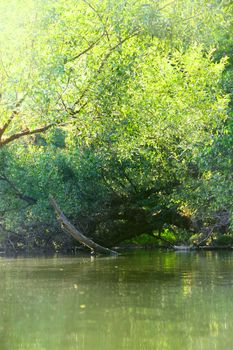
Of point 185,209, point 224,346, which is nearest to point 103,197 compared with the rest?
point 185,209

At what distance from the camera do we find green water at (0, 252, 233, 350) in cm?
824

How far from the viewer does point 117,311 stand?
10.9 m

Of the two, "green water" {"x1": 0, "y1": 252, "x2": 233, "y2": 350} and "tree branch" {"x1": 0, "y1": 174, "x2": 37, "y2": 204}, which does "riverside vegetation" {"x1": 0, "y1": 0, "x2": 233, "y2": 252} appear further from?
"tree branch" {"x1": 0, "y1": 174, "x2": 37, "y2": 204}

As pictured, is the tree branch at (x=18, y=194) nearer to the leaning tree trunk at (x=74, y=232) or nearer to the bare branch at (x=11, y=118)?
the leaning tree trunk at (x=74, y=232)

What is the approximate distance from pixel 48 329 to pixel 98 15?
931cm

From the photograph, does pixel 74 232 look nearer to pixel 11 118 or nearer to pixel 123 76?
pixel 11 118

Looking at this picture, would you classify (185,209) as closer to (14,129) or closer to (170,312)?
(14,129)

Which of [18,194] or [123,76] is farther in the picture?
[18,194]

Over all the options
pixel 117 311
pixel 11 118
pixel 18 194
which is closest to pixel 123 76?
pixel 11 118

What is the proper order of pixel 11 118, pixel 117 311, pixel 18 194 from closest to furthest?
pixel 117 311, pixel 11 118, pixel 18 194

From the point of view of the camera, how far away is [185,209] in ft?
115

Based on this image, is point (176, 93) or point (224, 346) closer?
point (224, 346)

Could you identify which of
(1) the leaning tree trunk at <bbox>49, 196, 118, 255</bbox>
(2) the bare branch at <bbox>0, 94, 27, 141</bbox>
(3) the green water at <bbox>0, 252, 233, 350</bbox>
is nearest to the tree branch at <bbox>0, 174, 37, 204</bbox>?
(1) the leaning tree trunk at <bbox>49, 196, 118, 255</bbox>

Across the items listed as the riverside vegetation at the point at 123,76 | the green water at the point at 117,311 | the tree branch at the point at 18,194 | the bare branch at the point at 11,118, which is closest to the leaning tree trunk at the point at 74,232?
the tree branch at the point at 18,194
